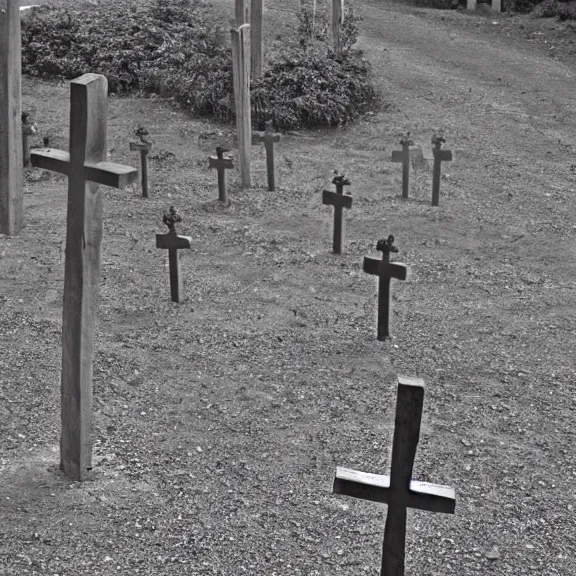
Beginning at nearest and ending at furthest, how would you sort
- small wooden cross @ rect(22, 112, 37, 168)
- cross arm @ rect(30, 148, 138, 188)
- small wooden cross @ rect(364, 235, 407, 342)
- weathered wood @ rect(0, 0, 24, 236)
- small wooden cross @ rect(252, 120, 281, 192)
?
1. cross arm @ rect(30, 148, 138, 188)
2. small wooden cross @ rect(364, 235, 407, 342)
3. weathered wood @ rect(0, 0, 24, 236)
4. small wooden cross @ rect(22, 112, 37, 168)
5. small wooden cross @ rect(252, 120, 281, 192)

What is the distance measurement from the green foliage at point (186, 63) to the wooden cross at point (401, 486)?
966 centimetres

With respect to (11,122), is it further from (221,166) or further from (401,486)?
(401,486)

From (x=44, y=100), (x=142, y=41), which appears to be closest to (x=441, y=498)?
(x=44, y=100)

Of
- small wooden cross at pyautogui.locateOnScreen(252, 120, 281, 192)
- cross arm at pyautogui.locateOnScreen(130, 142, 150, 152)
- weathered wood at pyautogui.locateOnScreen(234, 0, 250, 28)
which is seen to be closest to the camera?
cross arm at pyautogui.locateOnScreen(130, 142, 150, 152)

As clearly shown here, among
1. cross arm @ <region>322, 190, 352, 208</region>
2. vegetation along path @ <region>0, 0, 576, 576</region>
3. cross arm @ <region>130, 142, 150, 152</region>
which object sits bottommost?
vegetation along path @ <region>0, 0, 576, 576</region>

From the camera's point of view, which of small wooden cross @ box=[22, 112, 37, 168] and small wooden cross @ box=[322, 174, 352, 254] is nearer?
small wooden cross @ box=[322, 174, 352, 254]

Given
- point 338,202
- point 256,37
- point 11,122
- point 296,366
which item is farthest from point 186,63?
point 296,366

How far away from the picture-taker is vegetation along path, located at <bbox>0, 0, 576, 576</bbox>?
5.02m

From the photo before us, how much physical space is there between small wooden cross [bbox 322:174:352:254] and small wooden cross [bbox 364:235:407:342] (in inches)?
66.2

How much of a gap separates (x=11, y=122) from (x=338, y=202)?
2.83m

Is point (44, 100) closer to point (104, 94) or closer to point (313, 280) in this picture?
point (313, 280)

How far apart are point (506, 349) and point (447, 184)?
4295 mm

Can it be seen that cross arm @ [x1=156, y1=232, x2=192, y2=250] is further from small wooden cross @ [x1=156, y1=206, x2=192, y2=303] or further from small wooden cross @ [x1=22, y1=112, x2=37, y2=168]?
small wooden cross @ [x1=22, y1=112, x2=37, y2=168]

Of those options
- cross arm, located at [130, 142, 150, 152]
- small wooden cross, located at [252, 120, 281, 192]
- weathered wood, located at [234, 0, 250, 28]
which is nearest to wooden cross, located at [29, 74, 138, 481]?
cross arm, located at [130, 142, 150, 152]
